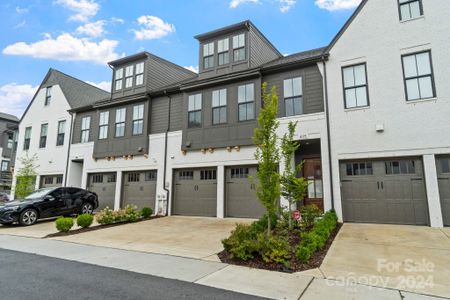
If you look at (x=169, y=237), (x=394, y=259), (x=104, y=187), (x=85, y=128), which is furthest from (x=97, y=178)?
(x=394, y=259)

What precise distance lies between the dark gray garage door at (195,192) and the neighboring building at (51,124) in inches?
355

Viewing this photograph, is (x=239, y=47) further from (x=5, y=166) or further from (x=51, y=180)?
(x=5, y=166)

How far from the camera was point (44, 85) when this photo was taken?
2059 centimetres

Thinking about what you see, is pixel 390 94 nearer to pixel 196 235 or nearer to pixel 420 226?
pixel 420 226

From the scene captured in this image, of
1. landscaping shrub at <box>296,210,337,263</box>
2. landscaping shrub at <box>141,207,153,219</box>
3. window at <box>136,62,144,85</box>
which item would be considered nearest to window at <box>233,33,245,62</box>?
window at <box>136,62,144,85</box>

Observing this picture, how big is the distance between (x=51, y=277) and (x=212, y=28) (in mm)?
13160

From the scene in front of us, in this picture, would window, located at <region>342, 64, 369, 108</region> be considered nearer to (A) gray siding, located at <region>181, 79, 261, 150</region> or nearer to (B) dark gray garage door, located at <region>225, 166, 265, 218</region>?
(A) gray siding, located at <region>181, 79, 261, 150</region>

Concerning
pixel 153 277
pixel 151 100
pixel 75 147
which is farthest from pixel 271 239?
pixel 75 147

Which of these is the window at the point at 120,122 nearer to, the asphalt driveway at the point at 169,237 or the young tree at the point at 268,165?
the asphalt driveway at the point at 169,237

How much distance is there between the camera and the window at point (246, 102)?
12.4 metres

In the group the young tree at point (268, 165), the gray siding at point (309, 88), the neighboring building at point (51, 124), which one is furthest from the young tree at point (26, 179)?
the young tree at point (268, 165)

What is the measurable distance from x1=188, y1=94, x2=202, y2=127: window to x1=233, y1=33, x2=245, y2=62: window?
105 inches

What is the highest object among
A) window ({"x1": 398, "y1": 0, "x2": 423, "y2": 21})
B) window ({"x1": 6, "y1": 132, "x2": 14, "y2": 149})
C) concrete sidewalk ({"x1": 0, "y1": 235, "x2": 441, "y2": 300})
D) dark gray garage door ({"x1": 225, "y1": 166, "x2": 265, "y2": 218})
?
window ({"x1": 398, "y1": 0, "x2": 423, "y2": 21})

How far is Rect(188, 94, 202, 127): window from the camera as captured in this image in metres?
13.7
